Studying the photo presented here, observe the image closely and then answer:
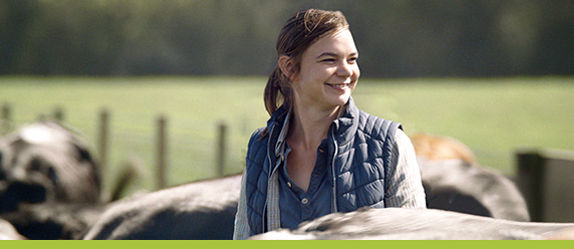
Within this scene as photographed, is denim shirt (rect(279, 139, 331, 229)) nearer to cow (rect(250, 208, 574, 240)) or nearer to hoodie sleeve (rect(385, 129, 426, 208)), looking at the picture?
hoodie sleeve (rect(385, 129, 426, 208))

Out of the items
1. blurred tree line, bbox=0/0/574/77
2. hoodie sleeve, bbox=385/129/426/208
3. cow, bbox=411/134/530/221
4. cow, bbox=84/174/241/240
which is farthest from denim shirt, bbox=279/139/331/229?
blurred tree line, bbox=0/0/574/77

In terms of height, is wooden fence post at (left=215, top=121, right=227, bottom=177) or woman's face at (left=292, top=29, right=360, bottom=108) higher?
woman's face at (left=292, top=29, right=360, bottom=108)

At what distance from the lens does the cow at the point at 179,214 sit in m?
1.72

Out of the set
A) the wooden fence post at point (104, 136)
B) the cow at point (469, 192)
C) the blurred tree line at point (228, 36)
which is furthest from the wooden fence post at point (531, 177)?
the blurred tree line at point (228, 36)

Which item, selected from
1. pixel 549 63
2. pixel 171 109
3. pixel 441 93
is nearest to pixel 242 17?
pixel 171 109

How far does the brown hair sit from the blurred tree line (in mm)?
9815

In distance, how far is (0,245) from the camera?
38 centimetres

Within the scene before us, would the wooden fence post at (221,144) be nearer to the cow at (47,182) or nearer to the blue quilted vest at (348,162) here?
the cow at (47,182)

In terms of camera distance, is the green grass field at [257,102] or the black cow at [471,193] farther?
the green grass field at [257,102]

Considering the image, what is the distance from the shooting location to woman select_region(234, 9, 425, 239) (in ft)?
3.27

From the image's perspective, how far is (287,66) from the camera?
1.06m

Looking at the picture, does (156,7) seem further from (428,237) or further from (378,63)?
(428,237)

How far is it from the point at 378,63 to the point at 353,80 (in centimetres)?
1173

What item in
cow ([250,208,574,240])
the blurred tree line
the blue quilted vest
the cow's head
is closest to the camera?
cow ([250,208,574,240])
